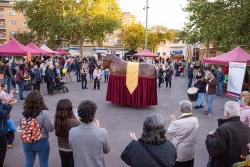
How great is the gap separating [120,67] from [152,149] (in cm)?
717

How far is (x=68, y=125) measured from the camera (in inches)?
125

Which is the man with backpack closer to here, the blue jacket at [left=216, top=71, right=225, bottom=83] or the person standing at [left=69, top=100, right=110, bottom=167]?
the person standing at [left=69, top=100, right=110, bottom=167]

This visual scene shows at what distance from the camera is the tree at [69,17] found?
28.1m

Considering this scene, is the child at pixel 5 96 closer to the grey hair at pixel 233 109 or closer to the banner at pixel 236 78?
the grey hair at pixel 233 109

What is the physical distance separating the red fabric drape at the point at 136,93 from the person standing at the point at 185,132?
5.33 meters

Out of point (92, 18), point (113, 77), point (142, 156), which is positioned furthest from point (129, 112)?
point (92, 18)

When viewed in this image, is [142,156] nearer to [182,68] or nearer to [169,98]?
[169,98]

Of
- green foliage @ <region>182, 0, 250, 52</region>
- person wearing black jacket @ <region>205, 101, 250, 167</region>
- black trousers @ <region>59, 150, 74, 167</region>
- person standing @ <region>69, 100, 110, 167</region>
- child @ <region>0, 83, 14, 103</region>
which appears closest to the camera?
person standing @ <region>69, 100, 110, 167</region>

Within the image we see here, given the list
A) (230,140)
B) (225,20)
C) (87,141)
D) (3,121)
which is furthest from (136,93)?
(225,20)

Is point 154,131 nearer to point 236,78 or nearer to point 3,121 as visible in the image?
point 3,121

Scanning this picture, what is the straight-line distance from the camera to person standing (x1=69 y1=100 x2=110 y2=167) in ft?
8.64

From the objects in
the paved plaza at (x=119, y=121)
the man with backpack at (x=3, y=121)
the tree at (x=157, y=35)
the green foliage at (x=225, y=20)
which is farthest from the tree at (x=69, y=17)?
the man with backpack at (x=3, y=121)

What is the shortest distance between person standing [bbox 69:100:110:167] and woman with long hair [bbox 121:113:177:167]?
16.8 inches

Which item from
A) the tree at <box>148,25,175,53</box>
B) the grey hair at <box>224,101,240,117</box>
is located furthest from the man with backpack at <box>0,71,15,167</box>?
the tree at <box>148,25,175,53</box>
